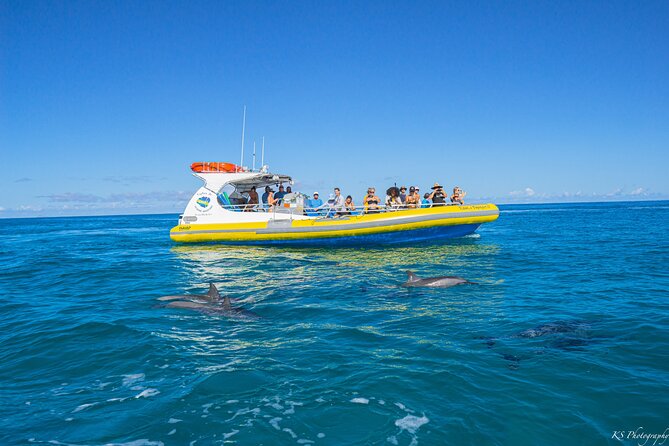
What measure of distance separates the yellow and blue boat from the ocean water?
6.50 m

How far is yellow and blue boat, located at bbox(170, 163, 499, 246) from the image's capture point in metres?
18.0

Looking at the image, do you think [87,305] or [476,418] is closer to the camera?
[476,418]

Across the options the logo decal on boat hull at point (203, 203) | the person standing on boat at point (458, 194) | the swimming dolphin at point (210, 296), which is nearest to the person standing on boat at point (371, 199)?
the person standing on boat at point (458, 194)

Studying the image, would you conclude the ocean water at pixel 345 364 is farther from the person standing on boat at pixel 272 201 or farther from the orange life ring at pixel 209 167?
the orange life ring at pixel 209 167

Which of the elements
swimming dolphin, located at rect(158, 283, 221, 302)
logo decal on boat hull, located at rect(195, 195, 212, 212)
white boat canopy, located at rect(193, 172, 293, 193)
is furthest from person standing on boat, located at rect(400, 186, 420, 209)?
swimming dolphin, located at rect(158, 283, 221, 302)

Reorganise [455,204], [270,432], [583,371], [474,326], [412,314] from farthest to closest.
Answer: [455,204] → [412,314] → [474,326] → [583,371] → [270,432]

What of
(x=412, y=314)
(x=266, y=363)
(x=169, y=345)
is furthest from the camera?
(x=412, y=314)

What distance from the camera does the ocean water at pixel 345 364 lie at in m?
4.15

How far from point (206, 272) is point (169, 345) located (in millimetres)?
7475

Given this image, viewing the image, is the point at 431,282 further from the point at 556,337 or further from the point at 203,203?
the point at 203,203

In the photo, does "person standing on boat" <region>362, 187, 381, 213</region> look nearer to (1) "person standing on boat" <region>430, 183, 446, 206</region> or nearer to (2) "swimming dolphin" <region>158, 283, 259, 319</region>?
(1) "person standing on boat" <region>430, 183, 446, 206</region>

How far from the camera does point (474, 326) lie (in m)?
7.04

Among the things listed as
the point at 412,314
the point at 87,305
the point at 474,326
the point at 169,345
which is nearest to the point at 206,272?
the point at 87,305

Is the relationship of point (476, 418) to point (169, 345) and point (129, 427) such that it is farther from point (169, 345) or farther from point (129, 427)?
point (169, 345)
